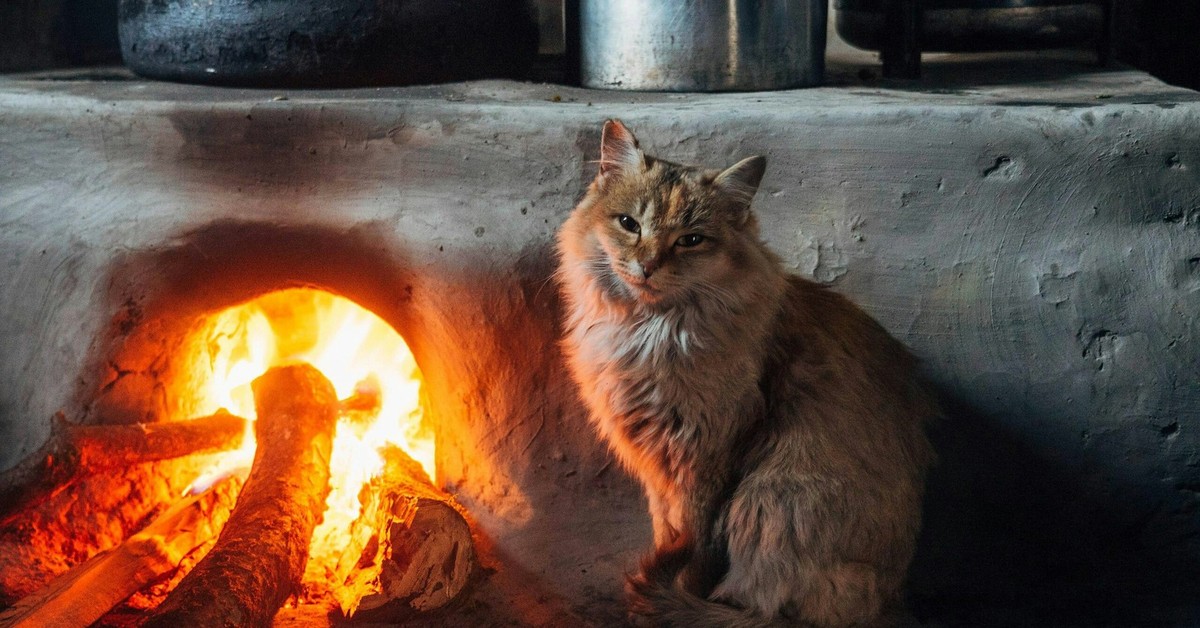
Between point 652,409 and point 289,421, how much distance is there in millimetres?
1228

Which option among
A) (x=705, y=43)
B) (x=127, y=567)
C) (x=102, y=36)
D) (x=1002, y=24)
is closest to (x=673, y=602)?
(x=127, y=567)

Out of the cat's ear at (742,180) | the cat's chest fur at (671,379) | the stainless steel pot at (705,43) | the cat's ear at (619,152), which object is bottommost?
the cat's chest fur at (671,379)

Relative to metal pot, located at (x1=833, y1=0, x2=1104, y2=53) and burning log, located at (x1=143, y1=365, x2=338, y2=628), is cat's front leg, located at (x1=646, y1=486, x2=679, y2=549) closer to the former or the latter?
burning log, located at (x1=143, y1=365, x2=338, y2=628)

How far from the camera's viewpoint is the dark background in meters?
3.33

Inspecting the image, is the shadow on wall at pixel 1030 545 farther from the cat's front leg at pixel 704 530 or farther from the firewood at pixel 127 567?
the firewood at pixel 127 567

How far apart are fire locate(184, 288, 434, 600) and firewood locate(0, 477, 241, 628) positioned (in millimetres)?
182

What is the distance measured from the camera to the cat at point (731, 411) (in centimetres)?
204

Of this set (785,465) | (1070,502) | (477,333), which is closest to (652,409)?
(785,465)

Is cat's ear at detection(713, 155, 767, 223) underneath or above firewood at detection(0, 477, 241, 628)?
above

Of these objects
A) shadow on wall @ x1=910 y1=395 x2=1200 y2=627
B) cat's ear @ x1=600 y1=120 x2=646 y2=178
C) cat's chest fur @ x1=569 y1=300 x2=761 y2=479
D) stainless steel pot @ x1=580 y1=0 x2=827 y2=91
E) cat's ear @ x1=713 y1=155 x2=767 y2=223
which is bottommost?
shadow on wall @ x1=910 y1=395 x2=1200 y2=627

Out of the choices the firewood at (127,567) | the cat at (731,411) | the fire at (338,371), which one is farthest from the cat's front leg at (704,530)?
the firewood at (127,567)

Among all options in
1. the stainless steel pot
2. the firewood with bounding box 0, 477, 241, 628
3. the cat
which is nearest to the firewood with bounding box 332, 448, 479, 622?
the firewood with bounding box 0, 477, 241, 628

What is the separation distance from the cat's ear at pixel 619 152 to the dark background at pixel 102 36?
1398 millimetres

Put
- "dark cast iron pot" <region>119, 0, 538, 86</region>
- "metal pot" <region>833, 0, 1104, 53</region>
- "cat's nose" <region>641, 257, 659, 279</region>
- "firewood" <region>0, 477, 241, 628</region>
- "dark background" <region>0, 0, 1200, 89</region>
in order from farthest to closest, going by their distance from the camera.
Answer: "dark background" <region>0, 0, 1200, 89</region>
"metal pot" <region>833, 0, 1104, 53</region>
"dark cast iron pot" <region>119, 0, 538, 86</region>
"firewood" <region>0, 477, 241, 628</region>
"cat's nose" <region>641, 257, 659, 279</region>
